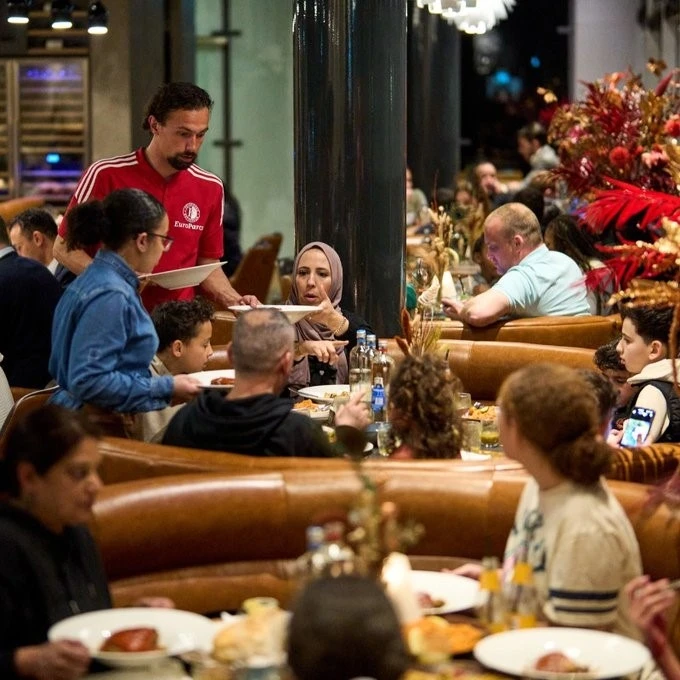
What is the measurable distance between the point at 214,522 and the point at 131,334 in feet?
3.27

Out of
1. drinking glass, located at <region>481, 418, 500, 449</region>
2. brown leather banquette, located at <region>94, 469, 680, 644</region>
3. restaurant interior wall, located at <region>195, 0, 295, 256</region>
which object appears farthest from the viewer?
restaurant interior wall, located at <region>195, 0, 295, 256</region>

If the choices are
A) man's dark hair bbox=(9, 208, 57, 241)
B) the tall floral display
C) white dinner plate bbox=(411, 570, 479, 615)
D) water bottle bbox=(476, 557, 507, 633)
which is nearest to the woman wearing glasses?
white dinner plate bbox=(411, 570, 479, 615)

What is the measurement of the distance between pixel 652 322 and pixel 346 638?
3.00m

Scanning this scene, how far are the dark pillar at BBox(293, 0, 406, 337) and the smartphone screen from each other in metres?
2.22

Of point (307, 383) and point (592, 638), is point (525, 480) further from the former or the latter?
point (307, 383)

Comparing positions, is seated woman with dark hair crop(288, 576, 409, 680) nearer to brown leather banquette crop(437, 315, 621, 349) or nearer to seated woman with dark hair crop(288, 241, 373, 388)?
seated woman with dark hair crop(288, 241, 373, 388)

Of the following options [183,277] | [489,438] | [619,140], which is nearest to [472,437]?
[489,438]

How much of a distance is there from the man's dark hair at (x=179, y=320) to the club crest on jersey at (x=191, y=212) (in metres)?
0.98

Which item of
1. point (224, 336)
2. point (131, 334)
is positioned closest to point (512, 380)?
point (131, 334)

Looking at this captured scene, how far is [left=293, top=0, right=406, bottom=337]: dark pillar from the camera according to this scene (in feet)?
20.9

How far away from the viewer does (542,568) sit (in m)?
2.93

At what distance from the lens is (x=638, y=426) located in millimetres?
4363

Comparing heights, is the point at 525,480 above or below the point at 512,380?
below

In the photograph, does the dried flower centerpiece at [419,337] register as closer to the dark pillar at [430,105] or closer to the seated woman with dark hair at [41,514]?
the seated woman with dark hair at [41,514]
